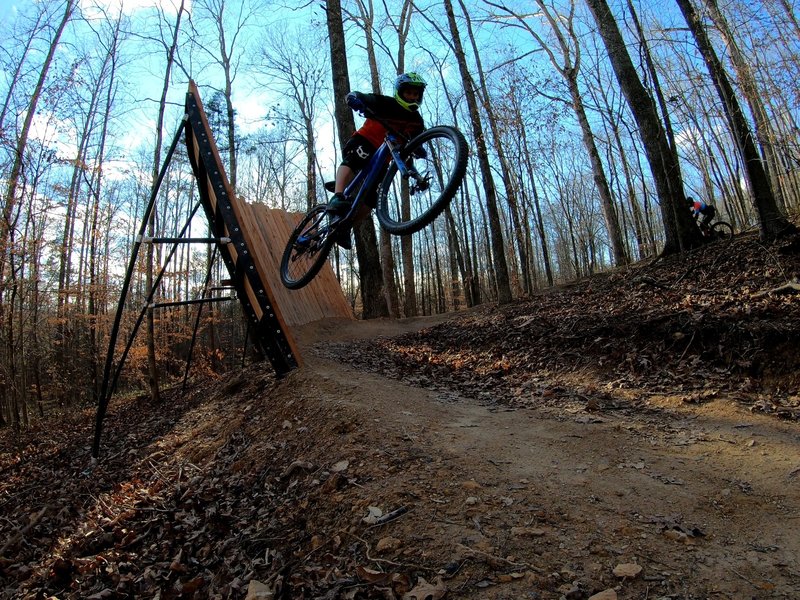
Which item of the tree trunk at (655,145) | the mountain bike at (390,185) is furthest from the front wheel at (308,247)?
the tree trunk at (655,145)

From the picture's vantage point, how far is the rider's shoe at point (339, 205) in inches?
194

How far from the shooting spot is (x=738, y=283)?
5734mm

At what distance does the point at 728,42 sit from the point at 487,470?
7786mm

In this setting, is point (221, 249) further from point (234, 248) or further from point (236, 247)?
point (236, 247)

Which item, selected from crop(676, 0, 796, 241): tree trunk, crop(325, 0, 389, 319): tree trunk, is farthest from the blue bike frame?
crop(676, 0, 796, 241): tree trunk

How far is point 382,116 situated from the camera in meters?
4.27

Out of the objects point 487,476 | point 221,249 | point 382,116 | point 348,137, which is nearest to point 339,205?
point 382,116

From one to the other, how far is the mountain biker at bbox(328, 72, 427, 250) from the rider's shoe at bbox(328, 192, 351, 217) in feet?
0.04

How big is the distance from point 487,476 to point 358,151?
3.44 m

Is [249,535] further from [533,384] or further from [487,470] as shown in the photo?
[533,384]

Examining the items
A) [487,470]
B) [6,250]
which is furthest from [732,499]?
[6,250]

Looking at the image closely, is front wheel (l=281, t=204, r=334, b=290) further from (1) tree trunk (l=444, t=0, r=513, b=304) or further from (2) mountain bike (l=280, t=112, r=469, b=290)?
(1) tree trunk (l=444, t=0, r=513, b=304)

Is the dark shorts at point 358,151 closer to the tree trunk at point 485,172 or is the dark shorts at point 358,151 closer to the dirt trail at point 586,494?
the dirt trail at point 586,494

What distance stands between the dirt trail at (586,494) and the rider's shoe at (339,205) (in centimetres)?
204
